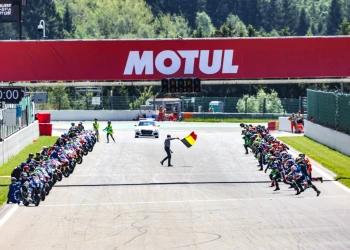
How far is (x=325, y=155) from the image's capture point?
4644 cm

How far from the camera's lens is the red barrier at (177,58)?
38.5 meters

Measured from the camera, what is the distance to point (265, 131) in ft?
158

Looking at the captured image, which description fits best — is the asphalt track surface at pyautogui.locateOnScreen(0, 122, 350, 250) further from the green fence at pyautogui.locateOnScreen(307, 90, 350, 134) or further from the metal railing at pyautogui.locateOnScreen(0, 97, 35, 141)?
the green fence at pyautogui.locateOnScreen(307, 90, 350, 134)

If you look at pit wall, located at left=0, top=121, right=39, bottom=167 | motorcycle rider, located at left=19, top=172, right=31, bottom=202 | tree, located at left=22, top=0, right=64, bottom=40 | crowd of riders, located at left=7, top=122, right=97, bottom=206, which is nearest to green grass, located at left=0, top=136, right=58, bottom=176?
pit wall, located at left=0, top=121, right=39, bottom=167

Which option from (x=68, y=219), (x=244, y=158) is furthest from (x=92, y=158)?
(x=68, y=219)

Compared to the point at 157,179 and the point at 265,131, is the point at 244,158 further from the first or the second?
the point at 157,179

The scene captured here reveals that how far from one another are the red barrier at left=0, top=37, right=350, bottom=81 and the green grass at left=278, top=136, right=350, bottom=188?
13.5 ft

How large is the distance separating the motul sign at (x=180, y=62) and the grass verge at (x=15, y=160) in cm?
651

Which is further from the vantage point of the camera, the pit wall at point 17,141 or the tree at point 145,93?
the tree at point 145,93

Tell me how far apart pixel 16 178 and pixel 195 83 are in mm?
9953

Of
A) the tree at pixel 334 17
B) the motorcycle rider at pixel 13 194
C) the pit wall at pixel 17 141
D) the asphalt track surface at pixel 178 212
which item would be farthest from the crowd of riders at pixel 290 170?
the tree at pixel 334 17

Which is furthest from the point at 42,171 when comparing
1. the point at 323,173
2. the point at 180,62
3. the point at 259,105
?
the point at 259,105

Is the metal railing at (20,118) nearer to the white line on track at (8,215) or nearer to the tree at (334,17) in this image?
the white line on track at (8,215)

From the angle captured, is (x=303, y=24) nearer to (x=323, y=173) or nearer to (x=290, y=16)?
(x=290, y=16)
